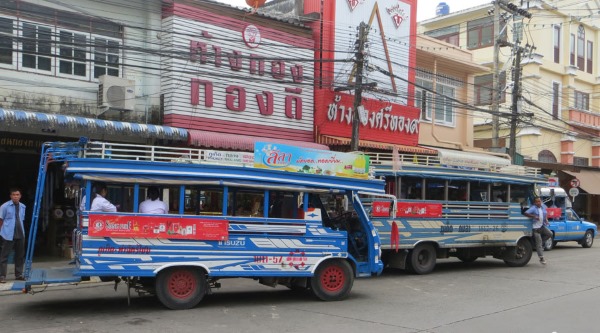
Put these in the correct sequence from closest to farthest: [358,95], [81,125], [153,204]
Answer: [153,204] < [81,125] < [358,95]

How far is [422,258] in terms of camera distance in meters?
13.9

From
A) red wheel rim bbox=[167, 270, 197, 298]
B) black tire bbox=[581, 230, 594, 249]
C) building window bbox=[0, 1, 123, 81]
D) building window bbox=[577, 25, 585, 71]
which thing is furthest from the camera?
building window bbox=[577, 25, 585, 71]

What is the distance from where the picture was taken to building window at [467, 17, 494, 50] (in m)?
32.6

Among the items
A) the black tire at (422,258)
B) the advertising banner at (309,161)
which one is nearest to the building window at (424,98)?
the black tire at (422,258)

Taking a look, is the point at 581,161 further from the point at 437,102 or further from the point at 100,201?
the point at 100,201

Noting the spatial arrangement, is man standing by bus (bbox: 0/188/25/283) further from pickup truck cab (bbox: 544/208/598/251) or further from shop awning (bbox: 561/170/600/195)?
shop awning (bbox: 561/170/600/195)

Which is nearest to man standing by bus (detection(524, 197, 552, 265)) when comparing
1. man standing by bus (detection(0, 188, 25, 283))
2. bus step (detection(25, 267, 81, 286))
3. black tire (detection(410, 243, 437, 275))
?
black tire (detection(410, 243, 437, 275))

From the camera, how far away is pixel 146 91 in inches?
611

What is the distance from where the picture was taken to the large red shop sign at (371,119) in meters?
18.6

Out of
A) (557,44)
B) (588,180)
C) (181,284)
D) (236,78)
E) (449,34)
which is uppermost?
(449,34)

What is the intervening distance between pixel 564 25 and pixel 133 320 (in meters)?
31.8

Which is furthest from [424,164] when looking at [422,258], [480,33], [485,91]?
[480,33]

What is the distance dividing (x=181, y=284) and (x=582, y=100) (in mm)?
31900

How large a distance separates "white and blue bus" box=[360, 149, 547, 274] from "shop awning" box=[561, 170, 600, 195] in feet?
53.0
